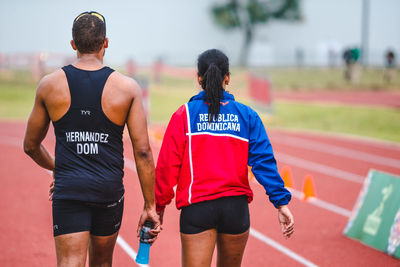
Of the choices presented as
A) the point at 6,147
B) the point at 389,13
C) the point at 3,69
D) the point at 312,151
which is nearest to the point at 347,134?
the point at 312,151

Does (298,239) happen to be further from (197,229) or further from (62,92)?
(62,92)

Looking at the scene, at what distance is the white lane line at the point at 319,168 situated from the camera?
417 inches

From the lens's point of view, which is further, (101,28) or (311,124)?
(311,124)

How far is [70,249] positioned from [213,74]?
137cm

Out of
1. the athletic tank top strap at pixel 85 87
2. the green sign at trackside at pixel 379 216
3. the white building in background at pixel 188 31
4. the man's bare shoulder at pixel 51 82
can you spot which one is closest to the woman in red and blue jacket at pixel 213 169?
the athletic tank top strap at pixel 85 87

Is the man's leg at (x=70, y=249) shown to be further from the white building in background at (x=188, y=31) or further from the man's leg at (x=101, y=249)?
the white building in background at (x=188, y=31)

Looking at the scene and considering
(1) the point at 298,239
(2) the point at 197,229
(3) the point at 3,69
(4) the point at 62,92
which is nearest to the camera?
(4) the point at 62,92

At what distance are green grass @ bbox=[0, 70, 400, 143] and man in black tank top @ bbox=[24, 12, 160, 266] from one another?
47.9 ft

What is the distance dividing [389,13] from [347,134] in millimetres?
35062

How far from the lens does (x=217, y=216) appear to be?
10.6 ft

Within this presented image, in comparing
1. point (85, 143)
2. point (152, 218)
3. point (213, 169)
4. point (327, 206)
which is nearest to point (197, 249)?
point (152, 218)

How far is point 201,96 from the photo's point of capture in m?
3.36

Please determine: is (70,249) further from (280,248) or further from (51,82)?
(280,248)

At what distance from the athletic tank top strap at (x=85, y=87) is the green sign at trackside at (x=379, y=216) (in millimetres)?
4205
